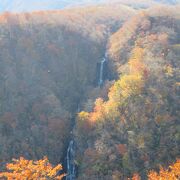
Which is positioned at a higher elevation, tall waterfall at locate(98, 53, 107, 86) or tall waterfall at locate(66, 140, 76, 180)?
tall waterfall at locate(98, 53, 107, 86)

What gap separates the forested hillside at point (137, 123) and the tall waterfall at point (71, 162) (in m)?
2.71

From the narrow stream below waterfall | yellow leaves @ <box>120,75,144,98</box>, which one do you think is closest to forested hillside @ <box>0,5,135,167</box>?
the narrow stream below waterfall

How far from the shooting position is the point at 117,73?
3199 inches

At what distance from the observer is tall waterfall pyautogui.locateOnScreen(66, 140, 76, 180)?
63600 mm

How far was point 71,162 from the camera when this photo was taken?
6606 cm

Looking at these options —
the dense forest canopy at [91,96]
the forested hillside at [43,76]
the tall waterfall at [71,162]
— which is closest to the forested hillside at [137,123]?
the dense forest canopy at [91,96]

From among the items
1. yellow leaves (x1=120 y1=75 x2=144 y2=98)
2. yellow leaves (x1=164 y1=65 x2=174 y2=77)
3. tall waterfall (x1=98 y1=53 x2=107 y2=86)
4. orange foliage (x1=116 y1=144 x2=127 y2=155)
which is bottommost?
orange foliage (x1=116 y1=144 x2=127 y2=155)

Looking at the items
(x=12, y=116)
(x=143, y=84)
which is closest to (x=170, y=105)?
(x=143, y=84)

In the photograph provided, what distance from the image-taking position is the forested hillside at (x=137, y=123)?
57.0 metres

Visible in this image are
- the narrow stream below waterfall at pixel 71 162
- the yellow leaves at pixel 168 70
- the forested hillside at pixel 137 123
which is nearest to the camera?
the forested hillside at pixel 137 123

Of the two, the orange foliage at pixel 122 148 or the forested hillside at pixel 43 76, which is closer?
the orange foliage at pixel 122 148

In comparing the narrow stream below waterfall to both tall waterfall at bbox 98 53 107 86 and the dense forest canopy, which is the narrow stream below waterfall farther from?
tall waterfall at bbox 98 53 107 86

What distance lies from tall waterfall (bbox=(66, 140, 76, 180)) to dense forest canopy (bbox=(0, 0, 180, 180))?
144cm

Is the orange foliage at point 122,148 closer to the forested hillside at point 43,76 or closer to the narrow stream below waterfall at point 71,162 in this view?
the narrow stream below waterfall at point 71,162
